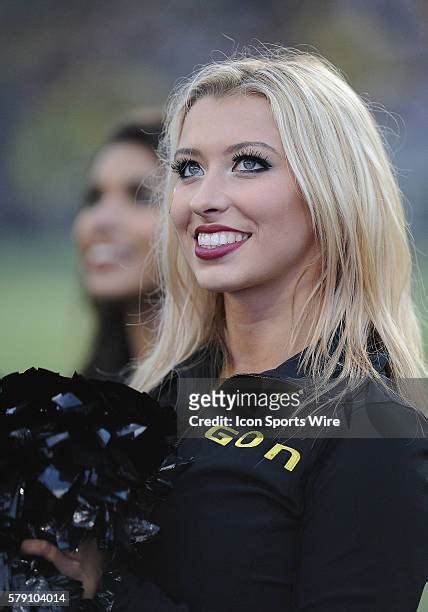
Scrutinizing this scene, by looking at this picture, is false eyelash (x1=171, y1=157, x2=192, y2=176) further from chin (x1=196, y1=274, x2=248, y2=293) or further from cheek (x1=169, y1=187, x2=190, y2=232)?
chin (x1=196, y1=274, x2=248, y2=293)

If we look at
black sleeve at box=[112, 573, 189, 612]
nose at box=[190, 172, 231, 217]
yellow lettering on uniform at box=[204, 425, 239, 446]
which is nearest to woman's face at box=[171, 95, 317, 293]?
nose at box=[190, 172, 231, 217]

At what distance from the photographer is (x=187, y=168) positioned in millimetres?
1264

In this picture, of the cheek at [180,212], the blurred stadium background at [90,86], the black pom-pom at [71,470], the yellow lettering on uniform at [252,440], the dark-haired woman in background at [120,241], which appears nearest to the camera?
the black pom-pom at [71,470]

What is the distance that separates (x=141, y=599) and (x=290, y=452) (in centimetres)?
27

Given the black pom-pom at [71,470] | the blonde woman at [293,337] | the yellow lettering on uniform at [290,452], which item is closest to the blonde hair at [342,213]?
the blonde woman at [293,337]

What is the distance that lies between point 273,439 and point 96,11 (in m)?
0.99

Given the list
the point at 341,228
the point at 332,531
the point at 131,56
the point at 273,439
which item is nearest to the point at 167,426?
the point at 273,439

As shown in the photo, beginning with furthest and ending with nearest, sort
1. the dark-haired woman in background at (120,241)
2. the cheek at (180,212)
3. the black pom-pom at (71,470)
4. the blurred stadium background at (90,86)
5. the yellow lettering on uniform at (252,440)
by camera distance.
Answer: the dark-haired woman in background at (120,241) → the blurred stadium background at (90,86) → the cheek at (180,212) → the yellow lettering on uniform at (252,440) → the black pom-pom at (71,470)

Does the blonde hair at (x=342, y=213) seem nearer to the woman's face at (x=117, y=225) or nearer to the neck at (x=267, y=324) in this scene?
the neck at (x=267, y=324)

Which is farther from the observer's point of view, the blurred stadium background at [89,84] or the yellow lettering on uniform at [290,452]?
the blurred stadium background at [89,84]

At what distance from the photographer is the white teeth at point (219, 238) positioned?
117 centimetres

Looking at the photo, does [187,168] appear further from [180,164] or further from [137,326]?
[137,326]

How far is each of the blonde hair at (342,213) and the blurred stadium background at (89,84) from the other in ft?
1.21

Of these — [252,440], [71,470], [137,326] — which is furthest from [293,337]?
[137,326]
